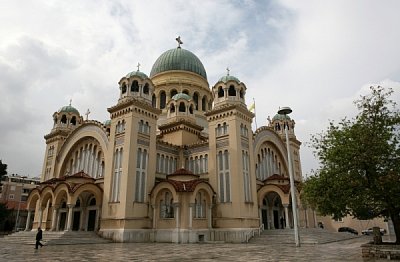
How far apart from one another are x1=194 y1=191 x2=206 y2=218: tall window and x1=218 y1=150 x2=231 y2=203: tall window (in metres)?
1.92

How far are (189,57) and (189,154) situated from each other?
19148mm

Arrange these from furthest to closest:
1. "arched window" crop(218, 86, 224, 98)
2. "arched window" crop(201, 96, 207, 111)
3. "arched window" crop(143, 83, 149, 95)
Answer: "arched window" crop(201, 96, 207, 111)
"arched window" crop(218, 86, 224, 98)
"arched window" crop(143, 83, 149, 95)

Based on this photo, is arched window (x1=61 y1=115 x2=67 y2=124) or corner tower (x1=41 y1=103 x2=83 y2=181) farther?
arched window (x1=61 y1=115 x2=67 y2=124)

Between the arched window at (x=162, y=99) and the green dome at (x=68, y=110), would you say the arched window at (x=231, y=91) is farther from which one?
the green dome at (x=68, y=110)

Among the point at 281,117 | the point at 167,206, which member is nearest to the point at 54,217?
the point at 167,206

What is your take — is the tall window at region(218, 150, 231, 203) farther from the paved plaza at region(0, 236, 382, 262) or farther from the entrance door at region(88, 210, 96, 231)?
the entrance door at region(88, 210, 96, 231)

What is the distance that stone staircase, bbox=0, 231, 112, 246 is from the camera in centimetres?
2623

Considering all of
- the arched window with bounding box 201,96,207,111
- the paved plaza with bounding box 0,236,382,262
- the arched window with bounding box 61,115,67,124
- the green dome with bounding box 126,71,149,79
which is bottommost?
the paved plaza with bounding box 0,236,382,262

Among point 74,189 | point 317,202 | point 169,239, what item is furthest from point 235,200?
point 74,189

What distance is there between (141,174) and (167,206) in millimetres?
4015

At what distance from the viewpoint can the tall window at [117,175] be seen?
30422mm

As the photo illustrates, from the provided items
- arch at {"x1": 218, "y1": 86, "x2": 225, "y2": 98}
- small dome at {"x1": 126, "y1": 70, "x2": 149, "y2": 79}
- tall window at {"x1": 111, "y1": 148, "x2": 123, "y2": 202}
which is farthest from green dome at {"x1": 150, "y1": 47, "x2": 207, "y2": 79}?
tall window at {"x1": 111, "y1": 148, "x2": 123, "y2": 202}

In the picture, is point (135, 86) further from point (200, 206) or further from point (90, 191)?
point (200, 206)

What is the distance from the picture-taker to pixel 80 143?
38.5 m
